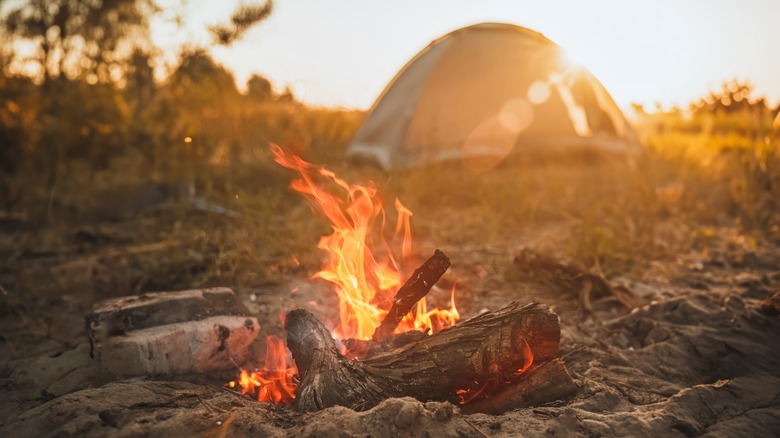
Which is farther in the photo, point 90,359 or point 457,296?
point 457,296

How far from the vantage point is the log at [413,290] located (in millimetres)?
2451

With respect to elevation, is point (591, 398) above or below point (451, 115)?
below

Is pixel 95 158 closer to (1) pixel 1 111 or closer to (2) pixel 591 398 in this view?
(1) pixel 1 111

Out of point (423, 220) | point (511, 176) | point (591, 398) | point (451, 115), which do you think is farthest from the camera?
point (451, 115)

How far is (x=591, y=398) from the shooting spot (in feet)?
6.99

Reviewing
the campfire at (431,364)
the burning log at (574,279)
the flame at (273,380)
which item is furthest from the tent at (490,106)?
the campfire at (431,364)

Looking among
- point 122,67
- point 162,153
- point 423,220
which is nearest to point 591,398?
point 423,220

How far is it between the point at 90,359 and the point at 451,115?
6.23m

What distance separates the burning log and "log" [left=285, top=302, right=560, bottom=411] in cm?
125

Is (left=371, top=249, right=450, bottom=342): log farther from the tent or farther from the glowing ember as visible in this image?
the tent

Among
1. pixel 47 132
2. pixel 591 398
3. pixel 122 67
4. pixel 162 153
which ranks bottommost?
pixel 591 398

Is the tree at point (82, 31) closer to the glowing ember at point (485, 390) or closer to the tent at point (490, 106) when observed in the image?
the tent at point (490, 106)

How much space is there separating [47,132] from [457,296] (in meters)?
7.00

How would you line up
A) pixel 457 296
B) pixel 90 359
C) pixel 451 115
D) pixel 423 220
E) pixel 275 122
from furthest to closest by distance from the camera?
pixel 275 122 → pixel 451 115 → pixel 423 220 → pixel 457 296 → pixel 90 359
